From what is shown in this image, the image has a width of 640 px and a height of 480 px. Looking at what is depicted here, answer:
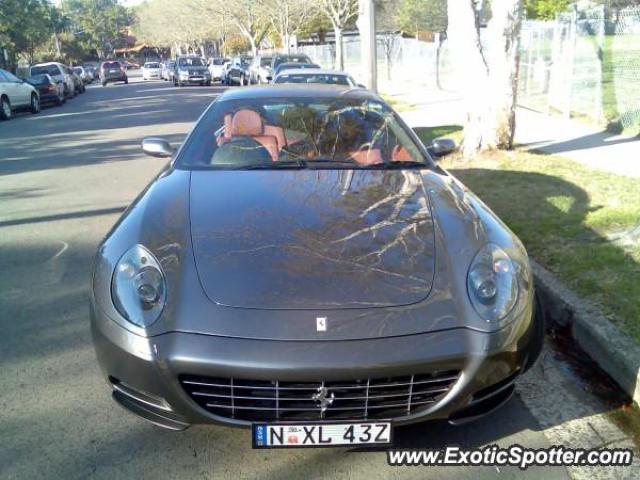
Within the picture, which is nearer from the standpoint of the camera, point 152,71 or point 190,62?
point 190,62

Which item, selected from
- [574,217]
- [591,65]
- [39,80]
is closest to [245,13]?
[39,80]

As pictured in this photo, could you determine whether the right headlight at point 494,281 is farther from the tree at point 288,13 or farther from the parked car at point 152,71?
the parked car at point 152,71

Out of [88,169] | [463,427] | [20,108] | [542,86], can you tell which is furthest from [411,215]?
[20,108]

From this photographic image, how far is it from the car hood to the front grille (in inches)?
12.6

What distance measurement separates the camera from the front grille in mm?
2328

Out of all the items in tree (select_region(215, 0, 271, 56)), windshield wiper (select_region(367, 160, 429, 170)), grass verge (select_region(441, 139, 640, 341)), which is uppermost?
tree (select_region(215, 0, 271, 56))

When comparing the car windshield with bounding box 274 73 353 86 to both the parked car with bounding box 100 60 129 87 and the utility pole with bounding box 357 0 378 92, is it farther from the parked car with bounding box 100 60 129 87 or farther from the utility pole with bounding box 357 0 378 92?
the parked car with bounding box 100 60 129 87

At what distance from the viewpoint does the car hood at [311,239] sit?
2502mm

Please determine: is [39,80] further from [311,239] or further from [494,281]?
[494,281]

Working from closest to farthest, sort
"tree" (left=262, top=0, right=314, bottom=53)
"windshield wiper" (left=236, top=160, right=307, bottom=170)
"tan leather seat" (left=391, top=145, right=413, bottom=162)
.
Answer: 1. "windshield wiper" (left=236, top=160, right=307, bottom=170)
2. "tan leather seat" (left=391, top=145, right=413, bottom=162)
3. "tree" (left=262, top=0, right=314, bottom=53)

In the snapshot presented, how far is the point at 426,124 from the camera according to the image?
45.1 feet

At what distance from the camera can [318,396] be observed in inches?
91.9

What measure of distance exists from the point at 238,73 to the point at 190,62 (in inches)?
266

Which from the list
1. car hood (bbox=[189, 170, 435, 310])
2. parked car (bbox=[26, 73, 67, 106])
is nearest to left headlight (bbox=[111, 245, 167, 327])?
car hood (bbox=[189, 170, 435, 310])
